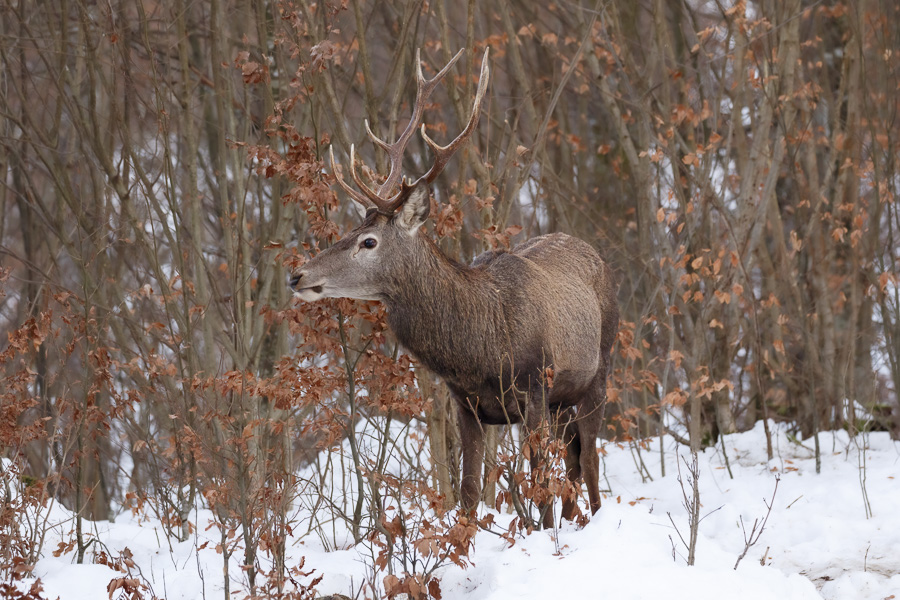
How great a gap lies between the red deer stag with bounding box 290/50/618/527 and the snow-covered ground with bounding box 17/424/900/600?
1.53ft

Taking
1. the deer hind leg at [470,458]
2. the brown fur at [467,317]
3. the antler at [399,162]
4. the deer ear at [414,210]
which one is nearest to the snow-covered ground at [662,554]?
the deer hind leg at [470,458]

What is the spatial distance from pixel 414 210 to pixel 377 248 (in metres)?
0.27

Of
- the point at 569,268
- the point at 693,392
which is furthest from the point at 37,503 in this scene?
the point at 693,392

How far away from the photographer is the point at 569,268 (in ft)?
19.9

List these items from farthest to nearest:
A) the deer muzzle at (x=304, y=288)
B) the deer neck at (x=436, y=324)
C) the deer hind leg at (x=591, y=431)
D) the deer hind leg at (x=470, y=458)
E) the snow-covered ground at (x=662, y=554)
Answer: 1. the deer hind leg at (x=591, y=431)
2. the deer hind leg at (x=470, y=458)
3. the deer neck at (x=436, y=324)
4. the deer muzzle at (x=304, y=288)
5. the snow-covered ground at (x=662, y=554)

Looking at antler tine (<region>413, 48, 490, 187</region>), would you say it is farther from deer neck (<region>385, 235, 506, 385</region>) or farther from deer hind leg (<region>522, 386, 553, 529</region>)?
deer hind leg (<region>522, 386, 553, 529</region>)

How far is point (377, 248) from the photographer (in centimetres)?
514

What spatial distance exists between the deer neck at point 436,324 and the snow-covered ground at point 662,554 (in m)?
0.87

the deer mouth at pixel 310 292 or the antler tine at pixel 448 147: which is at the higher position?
the antler tine at pixel 448 147

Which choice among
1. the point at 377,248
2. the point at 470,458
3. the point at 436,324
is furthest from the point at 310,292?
the point at 470,458

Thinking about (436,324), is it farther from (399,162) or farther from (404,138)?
(404,138)

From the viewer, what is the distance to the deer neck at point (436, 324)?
5.21 m

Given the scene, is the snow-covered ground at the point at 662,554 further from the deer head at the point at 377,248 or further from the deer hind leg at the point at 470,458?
the deer head at the point at 377,248

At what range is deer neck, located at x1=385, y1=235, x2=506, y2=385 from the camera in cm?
521
